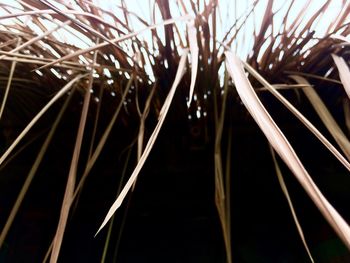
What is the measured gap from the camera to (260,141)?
17.4 inches

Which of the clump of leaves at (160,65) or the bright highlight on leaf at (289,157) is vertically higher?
the clump of leaves at (160,65)

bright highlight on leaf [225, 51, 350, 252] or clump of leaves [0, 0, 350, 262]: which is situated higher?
clump of leaves [0, 0, 350, 262]

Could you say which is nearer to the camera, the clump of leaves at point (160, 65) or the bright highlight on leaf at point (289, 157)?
the bright highlight on leaf at point (289, 157)

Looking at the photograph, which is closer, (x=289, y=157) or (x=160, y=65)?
(x=289, y=157)

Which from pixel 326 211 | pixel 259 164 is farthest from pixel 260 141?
pixel 326 211

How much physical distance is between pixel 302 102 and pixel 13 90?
0.31m

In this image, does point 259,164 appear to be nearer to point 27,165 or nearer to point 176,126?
point 176,126

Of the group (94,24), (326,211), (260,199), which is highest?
(94,24)

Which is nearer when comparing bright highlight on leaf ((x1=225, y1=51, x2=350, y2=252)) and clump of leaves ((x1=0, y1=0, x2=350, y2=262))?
bright highlight on leaf ((x1=225, y1=51, x2=350, y2=252))

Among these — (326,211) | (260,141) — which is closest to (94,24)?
(260,141)

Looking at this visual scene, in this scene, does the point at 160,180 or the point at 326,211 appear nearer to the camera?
the point at 326,211

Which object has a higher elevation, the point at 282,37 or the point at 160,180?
the point at 282,37

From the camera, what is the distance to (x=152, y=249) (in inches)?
18.7

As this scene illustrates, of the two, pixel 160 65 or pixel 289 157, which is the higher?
pixel 160 65
